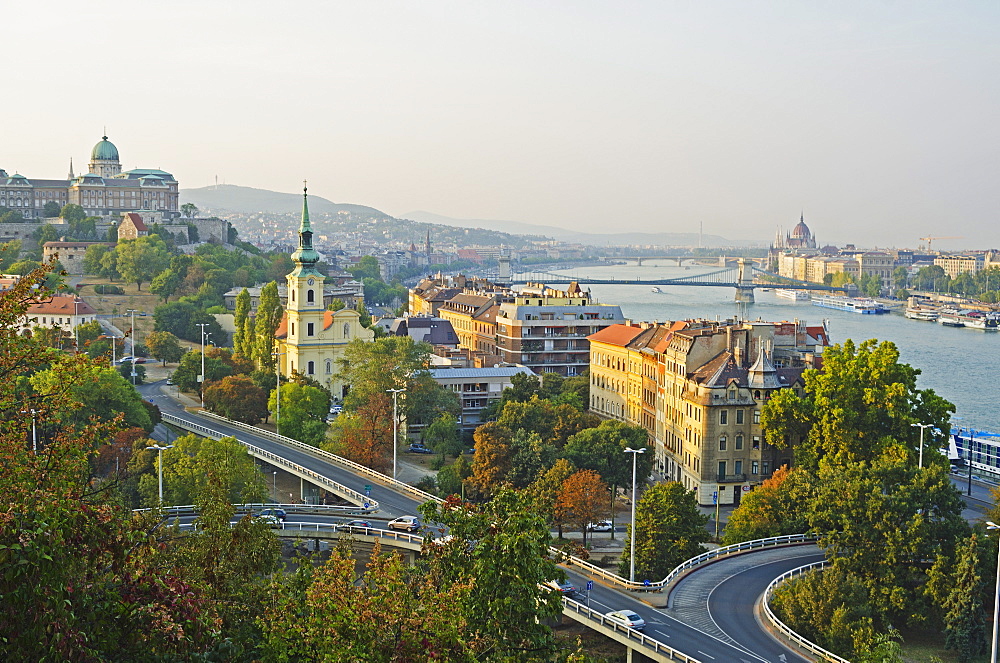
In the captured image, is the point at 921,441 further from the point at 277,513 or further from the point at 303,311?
the point at 303,311

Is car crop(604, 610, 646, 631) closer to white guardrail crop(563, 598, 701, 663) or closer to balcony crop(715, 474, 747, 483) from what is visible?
white guardrail crop(563, 598, 701, 663)

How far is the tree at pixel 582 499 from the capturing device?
32.0 meters

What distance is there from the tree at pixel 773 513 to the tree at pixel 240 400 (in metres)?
24.1

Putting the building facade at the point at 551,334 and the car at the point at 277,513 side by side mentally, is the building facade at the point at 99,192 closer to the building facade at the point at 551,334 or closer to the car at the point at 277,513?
the building facade at the point at 551,334

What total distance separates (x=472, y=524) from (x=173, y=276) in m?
71.5

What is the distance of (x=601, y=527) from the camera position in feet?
113

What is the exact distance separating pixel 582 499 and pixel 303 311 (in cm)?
2431

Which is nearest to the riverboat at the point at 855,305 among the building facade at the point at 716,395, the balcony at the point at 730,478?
the building facade at the point at 716,395

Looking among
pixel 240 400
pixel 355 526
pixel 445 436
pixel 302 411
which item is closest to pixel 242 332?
pixel 240 400

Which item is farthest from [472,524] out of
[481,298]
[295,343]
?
[481,298]

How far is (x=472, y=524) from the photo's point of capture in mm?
14703

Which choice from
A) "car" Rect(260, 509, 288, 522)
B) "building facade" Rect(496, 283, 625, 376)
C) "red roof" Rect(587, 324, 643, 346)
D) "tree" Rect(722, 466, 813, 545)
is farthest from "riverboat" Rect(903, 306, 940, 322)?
"car" Rect(260, 509, 288, 522)

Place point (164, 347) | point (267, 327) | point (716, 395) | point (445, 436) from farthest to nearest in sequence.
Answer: point (164, 347)
point (267, 327)
point (445, 436)
point (716, 395)

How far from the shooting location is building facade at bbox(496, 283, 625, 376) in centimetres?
6138
